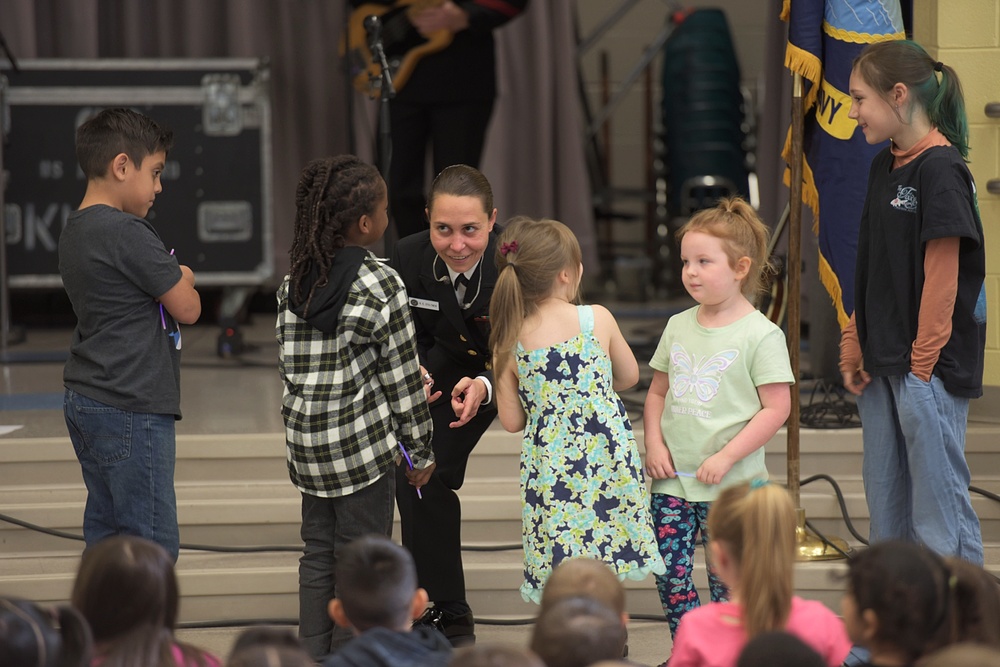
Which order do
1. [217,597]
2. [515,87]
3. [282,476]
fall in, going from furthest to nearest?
[515,87]
[282,476]
[217,597]

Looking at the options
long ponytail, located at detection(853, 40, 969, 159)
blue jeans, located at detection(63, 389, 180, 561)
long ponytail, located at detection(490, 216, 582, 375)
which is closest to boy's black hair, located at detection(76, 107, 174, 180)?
blue jeans, located at detection(63, 389, 180, 561)

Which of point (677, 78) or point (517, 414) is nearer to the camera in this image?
point (517, 414)

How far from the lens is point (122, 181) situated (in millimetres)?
2729

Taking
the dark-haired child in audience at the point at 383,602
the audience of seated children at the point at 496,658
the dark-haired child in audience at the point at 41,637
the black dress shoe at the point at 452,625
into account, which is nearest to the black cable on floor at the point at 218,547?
the black dress shoe at the point at 452,625

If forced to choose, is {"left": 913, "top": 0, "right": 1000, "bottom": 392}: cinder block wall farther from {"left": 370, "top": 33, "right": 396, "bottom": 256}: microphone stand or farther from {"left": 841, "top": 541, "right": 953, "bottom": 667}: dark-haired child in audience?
{"left": 841, "top": 541, "right": 953, "bottom": 667}: dark-haired child in audience

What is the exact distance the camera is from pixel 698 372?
2633mm

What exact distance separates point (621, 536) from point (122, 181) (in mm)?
Answer: 1351

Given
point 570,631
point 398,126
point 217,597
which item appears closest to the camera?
point 570,631

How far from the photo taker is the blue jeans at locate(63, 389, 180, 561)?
8.84ft

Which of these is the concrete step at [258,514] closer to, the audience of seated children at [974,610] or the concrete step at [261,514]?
the concrete step at [261,514]

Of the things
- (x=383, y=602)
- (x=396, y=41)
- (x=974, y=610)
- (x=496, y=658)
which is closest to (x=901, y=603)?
(x=974, y=610)

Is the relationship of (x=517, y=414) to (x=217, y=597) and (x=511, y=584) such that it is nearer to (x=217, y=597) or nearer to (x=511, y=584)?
→ (x=511, y=584)

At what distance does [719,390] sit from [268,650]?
1288 mm

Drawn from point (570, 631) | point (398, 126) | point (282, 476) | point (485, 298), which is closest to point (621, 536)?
point (485, 298)
